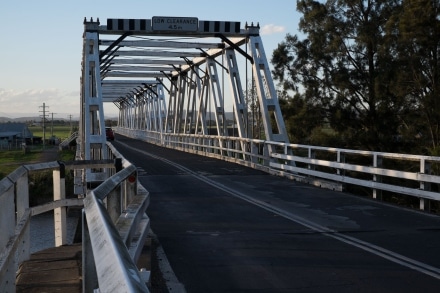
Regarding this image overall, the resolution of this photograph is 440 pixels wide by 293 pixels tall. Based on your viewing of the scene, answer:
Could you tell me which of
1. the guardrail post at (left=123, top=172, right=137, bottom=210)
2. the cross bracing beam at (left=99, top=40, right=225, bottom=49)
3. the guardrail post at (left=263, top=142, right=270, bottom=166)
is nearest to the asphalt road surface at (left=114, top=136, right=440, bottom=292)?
the guardrail post at (left=123, top=172, right=137, bottom=210)

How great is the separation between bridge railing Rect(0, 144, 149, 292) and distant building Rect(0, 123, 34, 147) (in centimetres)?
9787

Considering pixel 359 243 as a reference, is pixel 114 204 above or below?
above

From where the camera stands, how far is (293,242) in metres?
8.35

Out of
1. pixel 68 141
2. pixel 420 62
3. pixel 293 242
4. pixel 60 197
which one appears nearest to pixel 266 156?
pixel 420 62

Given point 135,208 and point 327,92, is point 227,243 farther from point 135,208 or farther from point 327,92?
point 327,92

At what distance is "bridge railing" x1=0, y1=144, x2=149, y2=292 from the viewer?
2.32 meters

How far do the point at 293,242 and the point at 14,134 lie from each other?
11793cm

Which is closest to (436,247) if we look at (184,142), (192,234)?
(192,234)

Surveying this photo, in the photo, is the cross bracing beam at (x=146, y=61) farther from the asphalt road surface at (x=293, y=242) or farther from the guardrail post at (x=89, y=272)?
the guardrail post at (x=89, y=272)

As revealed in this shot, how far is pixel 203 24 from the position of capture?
2452 cm

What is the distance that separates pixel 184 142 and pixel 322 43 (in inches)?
421

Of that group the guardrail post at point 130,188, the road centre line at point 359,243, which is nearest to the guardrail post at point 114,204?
the guardrail post at point 130,188

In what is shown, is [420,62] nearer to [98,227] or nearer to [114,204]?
[114,204]

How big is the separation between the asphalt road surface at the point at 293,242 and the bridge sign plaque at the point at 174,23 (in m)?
10.6
